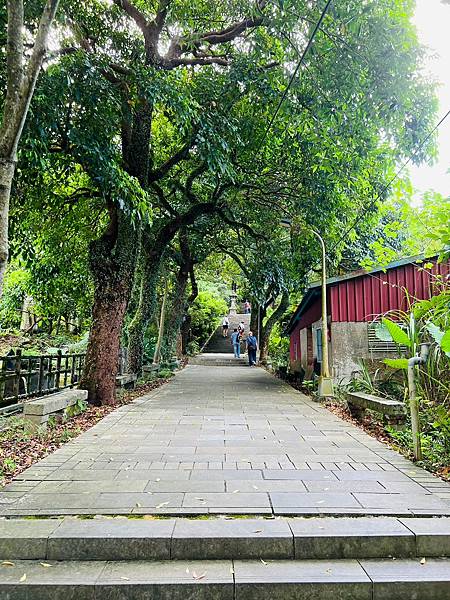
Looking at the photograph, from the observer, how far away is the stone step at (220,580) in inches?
96.8

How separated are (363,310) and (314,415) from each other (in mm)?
3354

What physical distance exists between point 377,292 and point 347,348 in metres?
1.36

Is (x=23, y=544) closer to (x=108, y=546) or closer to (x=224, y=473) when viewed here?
(x=108, y=546)

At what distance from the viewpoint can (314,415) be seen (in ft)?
23.7

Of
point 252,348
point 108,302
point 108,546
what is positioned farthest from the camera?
point 252,348

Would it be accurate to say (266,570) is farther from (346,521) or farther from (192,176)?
(192,176)

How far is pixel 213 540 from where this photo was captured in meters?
2.77

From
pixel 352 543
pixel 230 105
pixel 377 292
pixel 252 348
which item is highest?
pixel 230 105

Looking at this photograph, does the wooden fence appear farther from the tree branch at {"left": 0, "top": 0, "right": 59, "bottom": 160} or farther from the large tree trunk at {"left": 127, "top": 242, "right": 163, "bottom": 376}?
the tree branch at {"left": 0, "top": 0, "right": 59, "bottom": 160}

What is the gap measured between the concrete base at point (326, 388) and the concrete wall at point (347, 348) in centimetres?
64

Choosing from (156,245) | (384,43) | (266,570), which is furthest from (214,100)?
(266,570)

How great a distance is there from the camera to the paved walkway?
3260 mm

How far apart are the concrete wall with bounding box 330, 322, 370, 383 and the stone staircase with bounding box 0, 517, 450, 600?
6.50 meters

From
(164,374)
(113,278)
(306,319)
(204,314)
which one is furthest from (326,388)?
(204,314)
